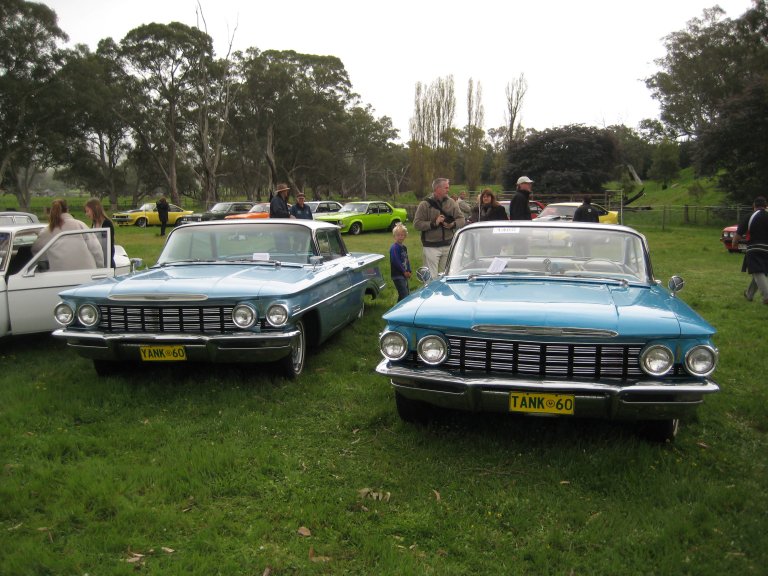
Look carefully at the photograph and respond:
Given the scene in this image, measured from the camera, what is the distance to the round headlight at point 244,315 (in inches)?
201

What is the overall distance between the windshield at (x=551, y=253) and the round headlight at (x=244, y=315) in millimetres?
1663

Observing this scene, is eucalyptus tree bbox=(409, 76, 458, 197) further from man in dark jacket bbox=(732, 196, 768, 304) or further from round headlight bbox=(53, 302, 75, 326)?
round headlight bbox=(53, 302, 75, 326)

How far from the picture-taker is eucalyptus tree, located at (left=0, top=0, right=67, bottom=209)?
125 feet

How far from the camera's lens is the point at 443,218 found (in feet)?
26.1

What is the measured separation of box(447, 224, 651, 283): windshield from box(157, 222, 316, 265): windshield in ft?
6.28

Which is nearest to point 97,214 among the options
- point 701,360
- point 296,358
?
point 296,358

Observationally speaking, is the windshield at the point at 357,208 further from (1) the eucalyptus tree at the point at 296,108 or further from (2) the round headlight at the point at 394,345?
(1) the eucalyptus tree at the point at 296,108

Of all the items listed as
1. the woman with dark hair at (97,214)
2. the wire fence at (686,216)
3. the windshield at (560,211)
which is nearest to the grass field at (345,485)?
the woman with dark hair at (97,214)

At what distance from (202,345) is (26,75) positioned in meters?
41.9

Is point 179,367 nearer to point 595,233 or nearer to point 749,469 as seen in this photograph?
point 595,233

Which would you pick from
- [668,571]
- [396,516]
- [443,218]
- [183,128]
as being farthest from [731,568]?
[183,128]

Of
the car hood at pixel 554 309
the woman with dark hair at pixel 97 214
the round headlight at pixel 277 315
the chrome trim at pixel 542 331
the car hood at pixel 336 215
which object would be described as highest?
the woman with dark hair at pixel 97 214

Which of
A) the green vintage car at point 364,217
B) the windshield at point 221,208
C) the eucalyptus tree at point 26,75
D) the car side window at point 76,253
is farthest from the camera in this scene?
the eucalyptus tree at point 26,75

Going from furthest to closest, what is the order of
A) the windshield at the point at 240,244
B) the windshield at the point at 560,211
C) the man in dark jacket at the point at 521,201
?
the windshield at the point at 560,211 → the man in dark jacket at the point at 521,201 → the windshield at the point at 240,244
